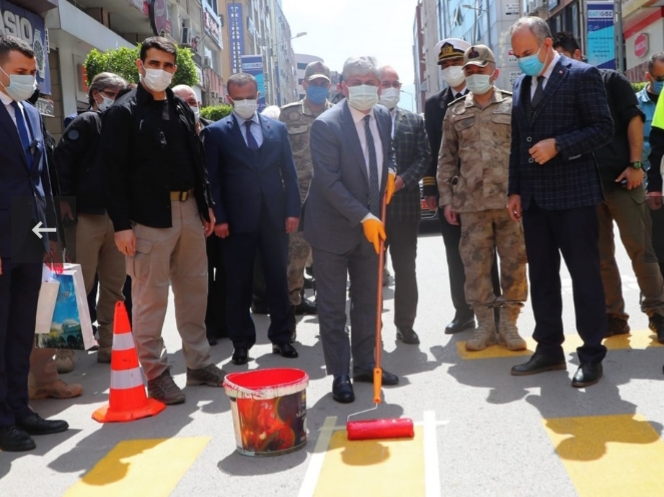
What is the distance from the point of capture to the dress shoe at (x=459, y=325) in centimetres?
730

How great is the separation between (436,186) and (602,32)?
3286cm

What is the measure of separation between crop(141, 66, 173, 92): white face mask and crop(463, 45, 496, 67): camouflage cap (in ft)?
7.16

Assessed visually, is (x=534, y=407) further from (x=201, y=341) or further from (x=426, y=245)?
(x=426, y=245)

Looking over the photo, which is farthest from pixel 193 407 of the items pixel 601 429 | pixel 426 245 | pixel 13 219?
pixel 426 245

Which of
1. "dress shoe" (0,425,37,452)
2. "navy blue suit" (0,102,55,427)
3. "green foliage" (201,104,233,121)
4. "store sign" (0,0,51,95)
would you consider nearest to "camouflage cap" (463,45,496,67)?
"navy blue suit" (0,102,55,427)

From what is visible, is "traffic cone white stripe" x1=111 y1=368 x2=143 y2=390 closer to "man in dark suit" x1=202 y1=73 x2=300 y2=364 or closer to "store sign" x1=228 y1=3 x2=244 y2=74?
"man in dark suit" x1=202 y1=73 x2=300 y2=364

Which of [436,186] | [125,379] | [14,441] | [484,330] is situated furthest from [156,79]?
[484,330]

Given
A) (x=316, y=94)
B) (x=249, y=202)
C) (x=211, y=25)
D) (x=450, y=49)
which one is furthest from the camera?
(x=211, y=25)

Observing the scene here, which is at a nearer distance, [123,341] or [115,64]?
[123,341]

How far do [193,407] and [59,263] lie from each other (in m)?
1.19

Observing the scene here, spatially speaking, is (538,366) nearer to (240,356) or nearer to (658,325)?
(658,325)

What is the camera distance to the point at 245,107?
6.56 metres

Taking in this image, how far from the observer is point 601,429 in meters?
4.35

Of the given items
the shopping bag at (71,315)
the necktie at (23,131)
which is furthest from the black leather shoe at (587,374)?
the necktie at (23,131)
